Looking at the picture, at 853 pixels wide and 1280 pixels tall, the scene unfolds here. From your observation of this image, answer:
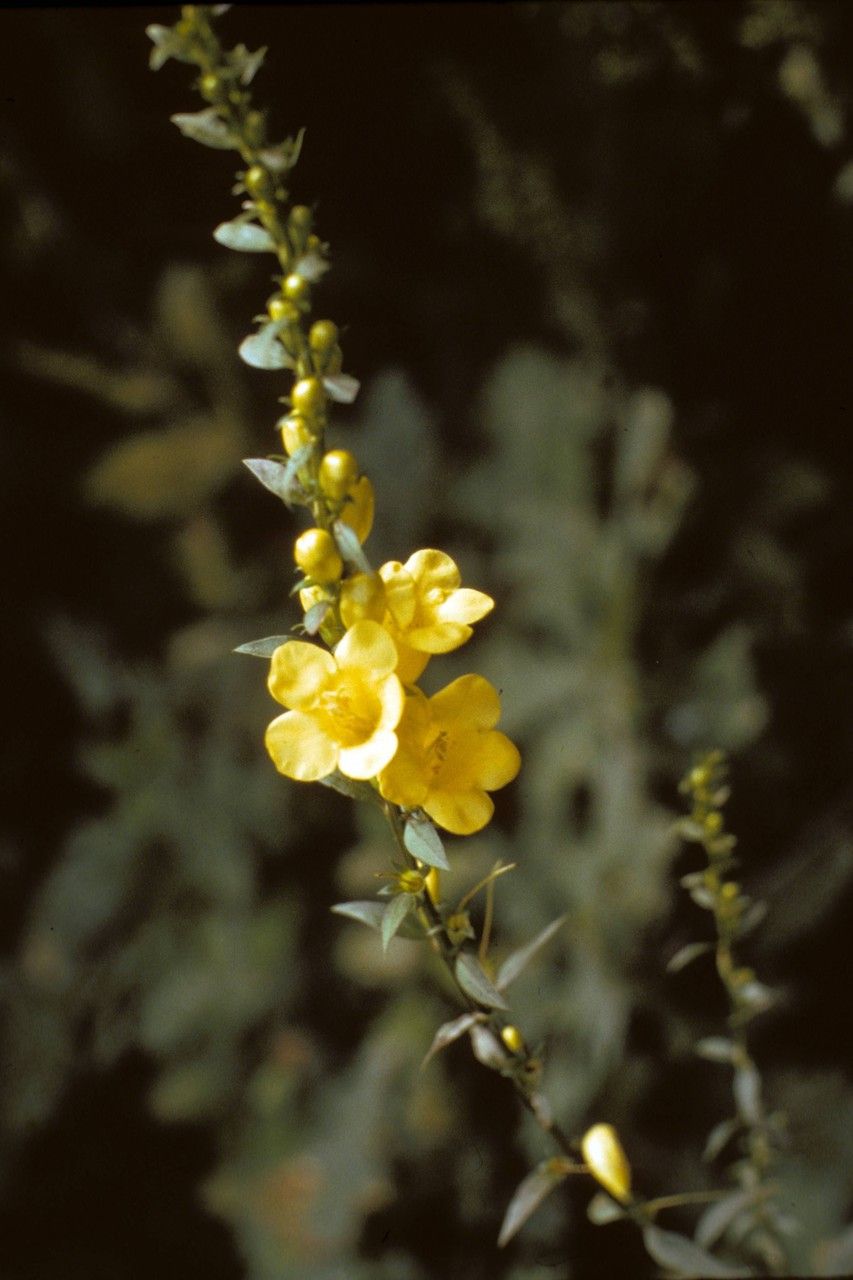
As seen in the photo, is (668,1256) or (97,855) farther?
(97,855)

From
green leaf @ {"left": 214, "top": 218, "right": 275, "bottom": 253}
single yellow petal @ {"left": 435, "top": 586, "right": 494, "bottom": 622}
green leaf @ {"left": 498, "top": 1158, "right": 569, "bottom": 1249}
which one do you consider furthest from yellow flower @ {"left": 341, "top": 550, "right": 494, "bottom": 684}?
green leaf @ {"left": 498, "top": 1158, "right": 569, "bottom": 1249}

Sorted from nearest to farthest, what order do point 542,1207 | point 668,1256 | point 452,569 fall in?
point 452,569
point 668,1256
point 542,1207

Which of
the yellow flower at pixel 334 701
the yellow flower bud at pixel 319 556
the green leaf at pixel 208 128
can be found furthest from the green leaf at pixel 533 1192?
the green leaf at pixel 208 128

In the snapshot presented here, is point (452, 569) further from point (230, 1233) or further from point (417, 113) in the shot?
point (230, 1233)

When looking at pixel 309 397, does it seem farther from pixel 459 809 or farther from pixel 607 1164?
pixel 607 1164

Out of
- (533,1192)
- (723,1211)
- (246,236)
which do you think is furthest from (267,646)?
(723,1211)

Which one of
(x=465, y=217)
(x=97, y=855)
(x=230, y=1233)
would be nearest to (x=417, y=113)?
(x=465, y=217)
